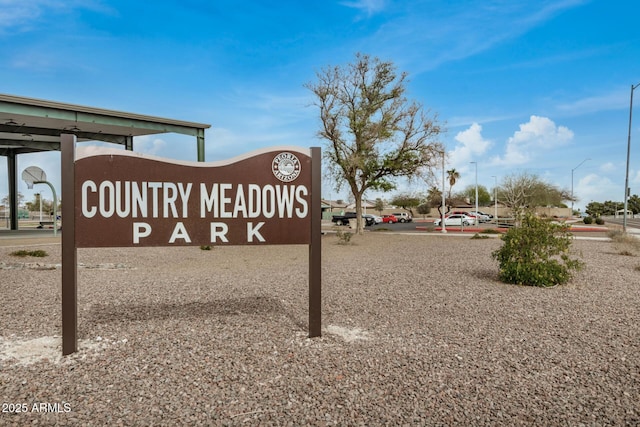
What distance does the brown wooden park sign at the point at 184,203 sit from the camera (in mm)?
4727

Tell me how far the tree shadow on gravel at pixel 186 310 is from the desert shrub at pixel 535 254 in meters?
4.80

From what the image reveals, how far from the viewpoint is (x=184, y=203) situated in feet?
16.7

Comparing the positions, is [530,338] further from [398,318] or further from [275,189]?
[275,189]

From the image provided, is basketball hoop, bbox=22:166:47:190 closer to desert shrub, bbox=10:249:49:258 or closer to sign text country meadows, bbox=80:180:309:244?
desert shrub, bbox=10:249:49:258

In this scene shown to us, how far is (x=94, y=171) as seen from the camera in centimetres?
480

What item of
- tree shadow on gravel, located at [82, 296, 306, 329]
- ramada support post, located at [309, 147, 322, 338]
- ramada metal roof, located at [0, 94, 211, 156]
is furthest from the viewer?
ramada metal roof, located at [0, 94, 211, 156]

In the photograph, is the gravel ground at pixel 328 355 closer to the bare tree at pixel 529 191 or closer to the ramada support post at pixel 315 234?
the ramada support post at pixel 315 234

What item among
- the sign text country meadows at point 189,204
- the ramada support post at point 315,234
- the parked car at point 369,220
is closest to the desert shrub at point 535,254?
the ramada support post at point 315,234

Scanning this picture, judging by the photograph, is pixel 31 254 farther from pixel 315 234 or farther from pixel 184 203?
pixel 315 234

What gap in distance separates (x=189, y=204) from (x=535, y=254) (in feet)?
23.4

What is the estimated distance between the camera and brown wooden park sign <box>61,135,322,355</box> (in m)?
4.73

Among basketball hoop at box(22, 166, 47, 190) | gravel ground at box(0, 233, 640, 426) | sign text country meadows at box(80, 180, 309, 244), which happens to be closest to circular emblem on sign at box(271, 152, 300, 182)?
sign text country meadows at box(80, 180, 309, 244)

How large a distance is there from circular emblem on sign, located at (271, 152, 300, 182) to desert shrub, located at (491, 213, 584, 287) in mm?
5408

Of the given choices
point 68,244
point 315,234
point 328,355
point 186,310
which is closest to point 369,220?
point 186,310
